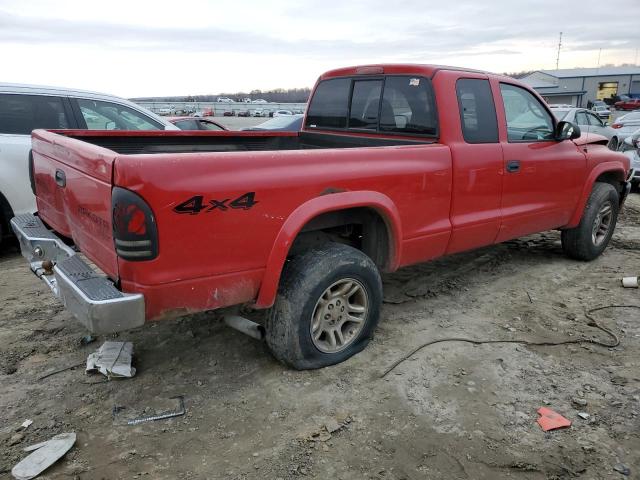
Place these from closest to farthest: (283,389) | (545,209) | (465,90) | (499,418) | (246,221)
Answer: (246,221)
(499,418)
(283,389)
(465,90)
(545,209)

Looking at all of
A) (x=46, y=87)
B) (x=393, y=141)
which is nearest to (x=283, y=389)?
(x=393, y=141)

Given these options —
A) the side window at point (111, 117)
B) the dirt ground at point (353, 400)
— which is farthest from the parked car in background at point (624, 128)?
the side window at point (111, 117)

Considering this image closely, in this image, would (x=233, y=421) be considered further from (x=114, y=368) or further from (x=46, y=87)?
(x=46, y=87)

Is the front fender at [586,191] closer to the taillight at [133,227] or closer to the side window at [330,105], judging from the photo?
the side window at [330,105]

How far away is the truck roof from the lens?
13.0ft

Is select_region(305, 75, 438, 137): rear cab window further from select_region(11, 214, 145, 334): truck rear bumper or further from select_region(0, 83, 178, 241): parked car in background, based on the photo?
select_region(0, 83, 178, 241): parked car in background

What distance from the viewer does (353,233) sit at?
388 centimetres

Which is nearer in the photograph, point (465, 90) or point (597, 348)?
point (597, 348)

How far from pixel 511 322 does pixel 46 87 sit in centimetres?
553

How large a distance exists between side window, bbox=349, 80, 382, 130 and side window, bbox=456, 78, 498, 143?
2.31 ft

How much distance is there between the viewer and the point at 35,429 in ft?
9.14

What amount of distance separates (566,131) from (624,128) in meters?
11.5

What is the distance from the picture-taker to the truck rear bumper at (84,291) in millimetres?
2441

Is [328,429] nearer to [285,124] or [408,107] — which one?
[408,107]
